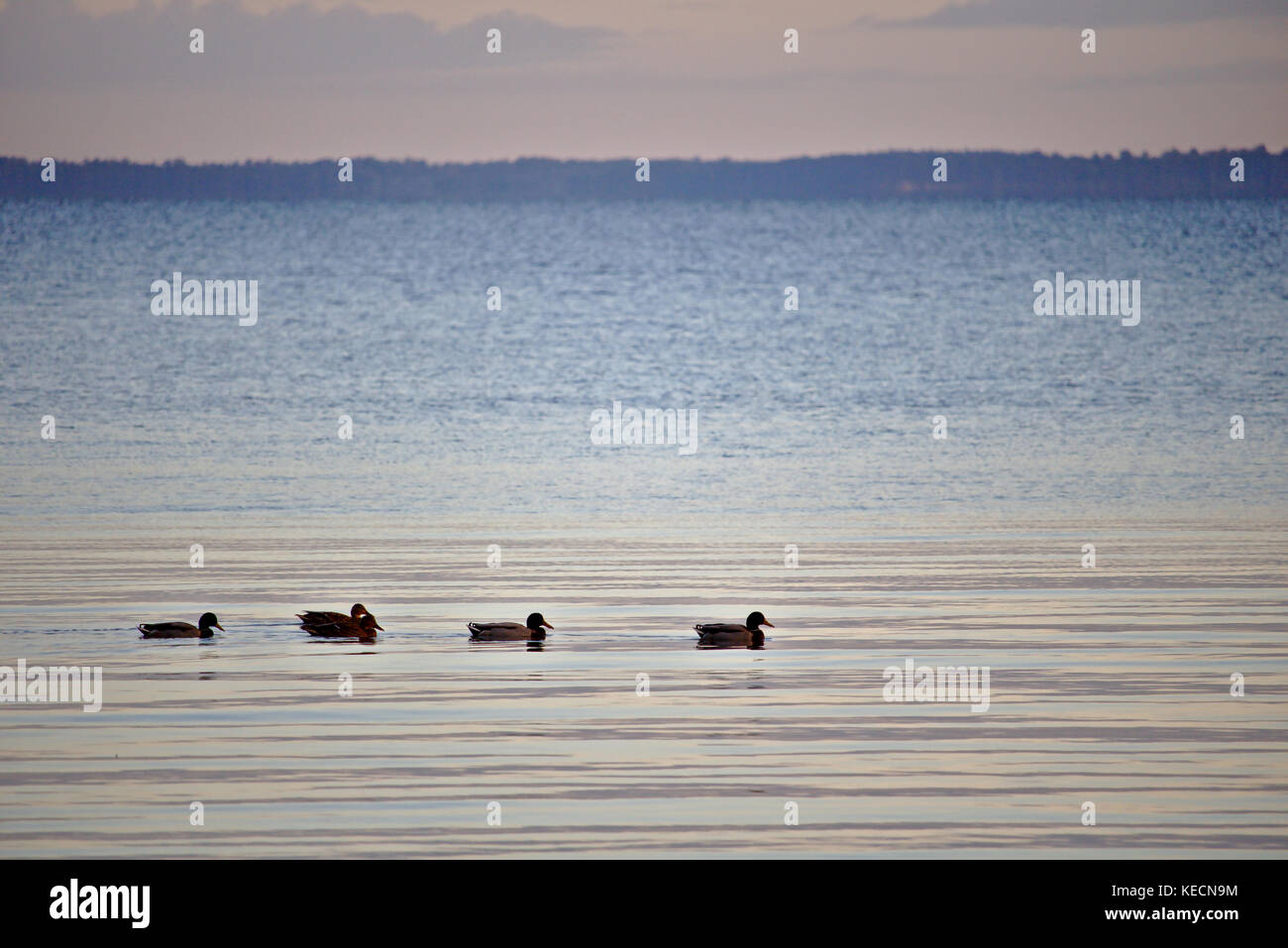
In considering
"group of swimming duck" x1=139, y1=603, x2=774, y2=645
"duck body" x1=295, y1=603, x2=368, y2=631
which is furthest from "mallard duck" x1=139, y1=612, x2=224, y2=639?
"duck body" x1=295, y1=603, x2=368, y2=631

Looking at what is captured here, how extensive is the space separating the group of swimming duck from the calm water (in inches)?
6.4

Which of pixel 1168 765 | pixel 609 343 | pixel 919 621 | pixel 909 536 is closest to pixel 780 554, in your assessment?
pixel 909 536

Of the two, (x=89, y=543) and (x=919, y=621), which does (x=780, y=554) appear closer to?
(x=919, y=621)

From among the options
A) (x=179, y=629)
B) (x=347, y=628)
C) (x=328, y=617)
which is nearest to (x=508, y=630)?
(x=347, y=628)

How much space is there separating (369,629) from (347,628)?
0.21m

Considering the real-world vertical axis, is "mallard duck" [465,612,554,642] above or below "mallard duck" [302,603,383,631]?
below

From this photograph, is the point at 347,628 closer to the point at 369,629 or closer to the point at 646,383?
the point at 369,629

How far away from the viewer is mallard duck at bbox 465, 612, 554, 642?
1781cm

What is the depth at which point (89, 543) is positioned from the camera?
23391 mm

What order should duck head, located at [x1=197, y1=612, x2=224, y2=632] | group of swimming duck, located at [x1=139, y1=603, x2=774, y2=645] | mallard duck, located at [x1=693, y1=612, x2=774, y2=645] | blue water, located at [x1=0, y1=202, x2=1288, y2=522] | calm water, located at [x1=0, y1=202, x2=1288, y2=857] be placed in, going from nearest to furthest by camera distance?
calm water, located at [x1=0, y1=202, x2=1288, y2=857] < mallard duck, located at [x1=693, y1=612, x2=774, y2=645] < group of swimming duck, located at [x1=139, y1=603, x2=774, y2=645] < duck head, located at [x1=197, y1=612, x2=224, y2=632] < blue water, located at [x1=0, y1=202, x2=1288, y2=522]

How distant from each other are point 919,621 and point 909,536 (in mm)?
5715

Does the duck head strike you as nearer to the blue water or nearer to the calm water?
the calm water

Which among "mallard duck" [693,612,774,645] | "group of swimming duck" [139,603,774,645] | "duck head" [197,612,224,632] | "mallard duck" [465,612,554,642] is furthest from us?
"duck head" [197,612,224,632]

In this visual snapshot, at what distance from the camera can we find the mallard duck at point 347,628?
17.8 m
